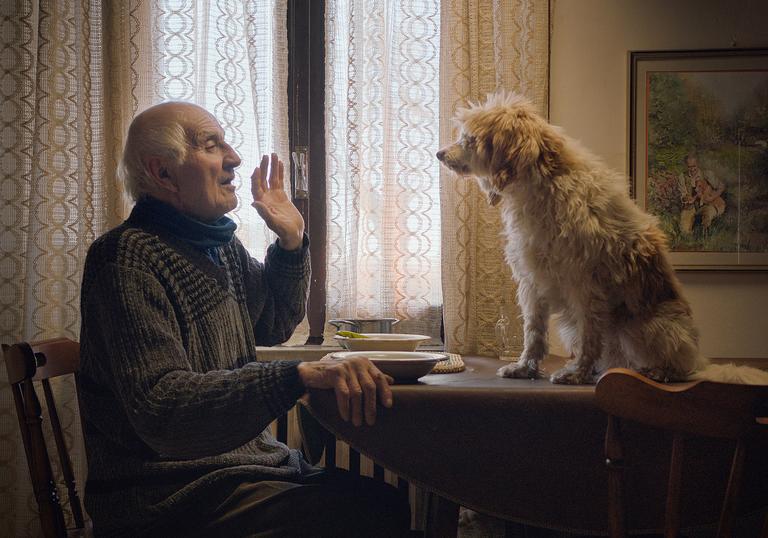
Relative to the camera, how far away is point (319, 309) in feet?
9.61

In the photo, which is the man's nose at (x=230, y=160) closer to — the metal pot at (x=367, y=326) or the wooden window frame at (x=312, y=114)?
the metal pot at (x=367, y=326)

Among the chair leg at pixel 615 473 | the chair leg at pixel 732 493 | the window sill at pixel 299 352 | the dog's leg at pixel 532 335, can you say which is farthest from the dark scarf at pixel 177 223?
the window sill at pixel 299 352

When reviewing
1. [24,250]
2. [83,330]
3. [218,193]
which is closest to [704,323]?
[218,193]

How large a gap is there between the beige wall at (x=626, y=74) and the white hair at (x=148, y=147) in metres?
1.69

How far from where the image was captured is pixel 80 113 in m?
2.65

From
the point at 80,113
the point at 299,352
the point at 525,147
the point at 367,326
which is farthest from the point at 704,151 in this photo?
the point at 80,113

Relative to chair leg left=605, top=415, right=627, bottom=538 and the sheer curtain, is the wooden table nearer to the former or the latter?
chair leg left=605, top=415, right=627, bottom=538

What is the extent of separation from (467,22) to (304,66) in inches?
28.2

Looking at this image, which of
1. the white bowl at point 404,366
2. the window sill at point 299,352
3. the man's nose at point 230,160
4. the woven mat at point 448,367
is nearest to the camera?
the white bowl at point 404,366

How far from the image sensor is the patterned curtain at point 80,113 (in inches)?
102

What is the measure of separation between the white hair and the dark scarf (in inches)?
1.9

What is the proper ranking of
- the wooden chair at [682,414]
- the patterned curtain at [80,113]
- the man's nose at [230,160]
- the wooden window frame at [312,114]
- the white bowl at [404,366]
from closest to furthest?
1. the wooden chair at [682,414]
2. the white bowl at [404,366]
3. the man's nose at [230,160]
4. the patterned curtain at [80,113]
5. the wooden window frame at [312,114]

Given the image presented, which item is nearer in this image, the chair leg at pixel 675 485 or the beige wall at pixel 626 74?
the chair leg at pixel 675 485

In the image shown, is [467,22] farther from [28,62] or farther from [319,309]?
[28,62]
